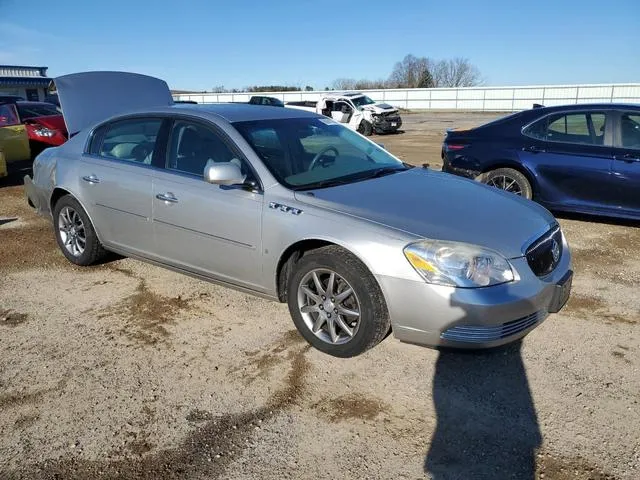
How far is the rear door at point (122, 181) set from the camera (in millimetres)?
4473

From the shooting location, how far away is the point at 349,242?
3309 mm

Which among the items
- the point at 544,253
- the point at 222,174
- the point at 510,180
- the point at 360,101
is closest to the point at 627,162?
the point at 510,180

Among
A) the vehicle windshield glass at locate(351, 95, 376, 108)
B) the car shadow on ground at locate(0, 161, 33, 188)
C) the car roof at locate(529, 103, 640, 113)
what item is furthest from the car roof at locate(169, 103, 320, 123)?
the vehicle windshield glass at locate(351, 95, 376, 108)

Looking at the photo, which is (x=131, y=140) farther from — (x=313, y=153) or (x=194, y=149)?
(x=313, y=153)

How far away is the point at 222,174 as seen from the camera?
364 centimetres

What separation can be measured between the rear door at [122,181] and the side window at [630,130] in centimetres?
513

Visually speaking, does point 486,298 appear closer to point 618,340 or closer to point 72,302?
point 618,340

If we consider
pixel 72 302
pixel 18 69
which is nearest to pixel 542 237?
pixel 72 302

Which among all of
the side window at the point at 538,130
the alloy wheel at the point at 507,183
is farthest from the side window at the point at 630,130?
the alloy wheel at the point at 507,183

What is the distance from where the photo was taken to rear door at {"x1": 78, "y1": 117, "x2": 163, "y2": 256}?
176 inches

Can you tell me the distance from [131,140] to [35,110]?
10.9 metres

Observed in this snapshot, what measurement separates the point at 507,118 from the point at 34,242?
611cm

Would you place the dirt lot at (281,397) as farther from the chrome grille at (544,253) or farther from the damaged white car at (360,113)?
the damaged white car at (360,113)

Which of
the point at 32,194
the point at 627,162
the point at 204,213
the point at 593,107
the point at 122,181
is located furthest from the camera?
the point at 593,107
